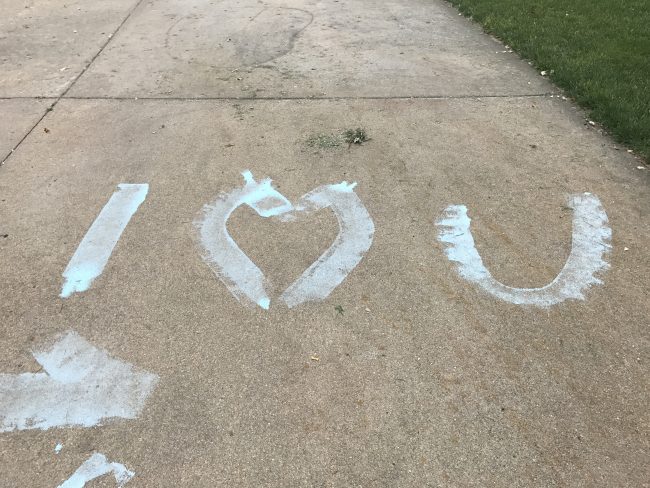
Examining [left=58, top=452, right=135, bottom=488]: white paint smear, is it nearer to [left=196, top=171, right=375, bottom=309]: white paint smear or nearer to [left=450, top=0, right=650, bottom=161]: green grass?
[left=196, top=171, right=375, bottom=309]: white paint smear

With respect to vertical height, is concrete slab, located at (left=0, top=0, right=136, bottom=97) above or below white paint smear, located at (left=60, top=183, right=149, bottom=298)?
above

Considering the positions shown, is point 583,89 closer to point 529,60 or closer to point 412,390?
point 529,60

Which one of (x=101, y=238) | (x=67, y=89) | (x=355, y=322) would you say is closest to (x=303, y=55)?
(x=67, y=89)

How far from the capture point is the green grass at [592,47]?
4734 millimetres

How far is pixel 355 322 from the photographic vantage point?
2.91 m

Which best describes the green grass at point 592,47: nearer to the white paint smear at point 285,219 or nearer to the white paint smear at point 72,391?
the white paint smear at point 285,219

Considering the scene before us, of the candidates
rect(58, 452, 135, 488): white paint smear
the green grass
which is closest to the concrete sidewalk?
rect(58, 452, 135, 488): white paint smear

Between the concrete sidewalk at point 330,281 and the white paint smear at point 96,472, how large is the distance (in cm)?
1

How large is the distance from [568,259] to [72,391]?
9.55 ft

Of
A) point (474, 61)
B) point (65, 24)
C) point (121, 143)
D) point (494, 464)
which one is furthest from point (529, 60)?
point (65, 24)

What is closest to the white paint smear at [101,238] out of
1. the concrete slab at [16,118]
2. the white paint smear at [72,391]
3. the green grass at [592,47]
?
the white paint smear at [72,391]

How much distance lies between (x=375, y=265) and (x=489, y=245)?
0.78m

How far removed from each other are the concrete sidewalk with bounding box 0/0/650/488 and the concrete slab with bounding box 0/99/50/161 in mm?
34

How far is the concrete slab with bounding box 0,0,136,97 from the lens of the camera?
227 inches
